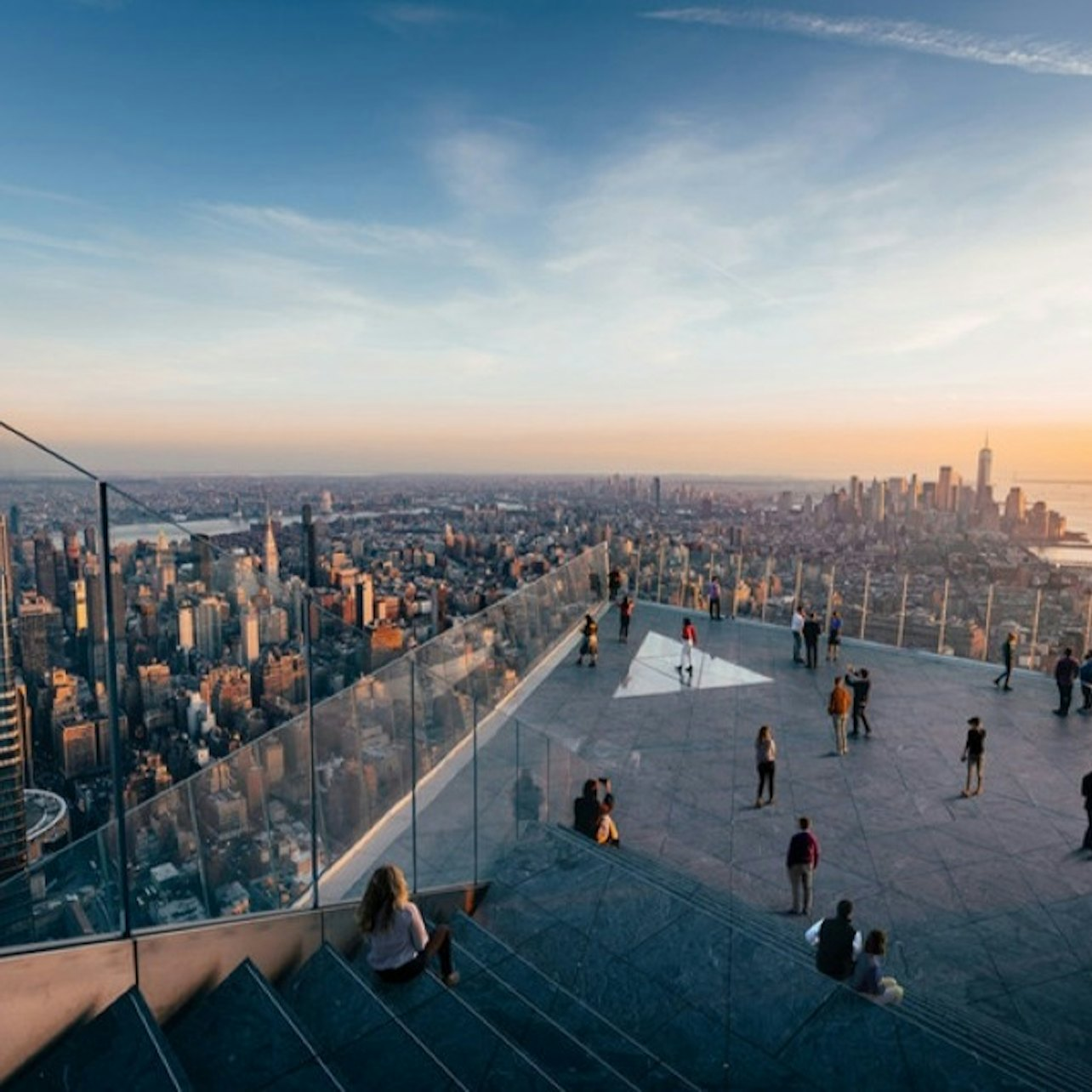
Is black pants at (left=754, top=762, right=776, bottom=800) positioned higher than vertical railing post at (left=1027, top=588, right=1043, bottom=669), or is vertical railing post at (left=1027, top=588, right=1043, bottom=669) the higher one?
vertical railing post at (left=1027, top=588, right=1043, bottom=669)

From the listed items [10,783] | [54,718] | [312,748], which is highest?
[54,718]

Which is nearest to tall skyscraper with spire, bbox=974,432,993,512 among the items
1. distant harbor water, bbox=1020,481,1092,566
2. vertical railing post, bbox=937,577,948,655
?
distant harbor water, bbox=1020,481,1092,566

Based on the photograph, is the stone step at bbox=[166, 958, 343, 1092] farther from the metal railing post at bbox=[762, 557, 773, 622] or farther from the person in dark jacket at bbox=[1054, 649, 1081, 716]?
the metal railing post at bbox=[762, 557, 773, 622]

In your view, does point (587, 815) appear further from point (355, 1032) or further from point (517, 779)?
point (355, 1032)

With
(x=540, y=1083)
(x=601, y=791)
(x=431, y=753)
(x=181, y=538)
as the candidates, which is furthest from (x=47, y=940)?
(x=601, y=791)

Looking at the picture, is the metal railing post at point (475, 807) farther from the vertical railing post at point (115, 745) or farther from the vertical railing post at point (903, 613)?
the vertical railing post at point (903, 613)

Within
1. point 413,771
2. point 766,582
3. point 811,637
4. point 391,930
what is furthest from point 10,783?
point 766,582
